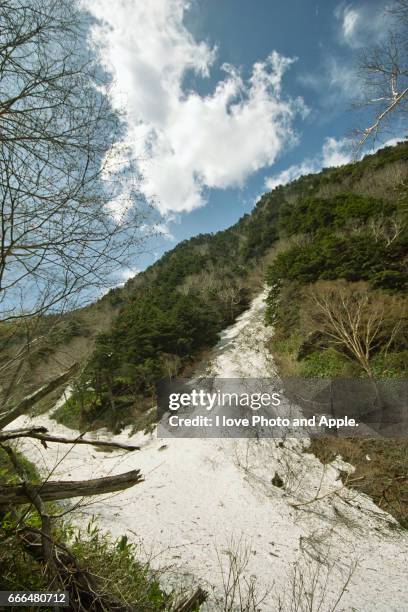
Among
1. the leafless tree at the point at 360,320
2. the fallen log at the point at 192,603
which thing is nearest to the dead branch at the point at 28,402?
the fallen log at the point at 192,603

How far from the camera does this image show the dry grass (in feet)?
24.3

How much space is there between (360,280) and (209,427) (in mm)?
8928

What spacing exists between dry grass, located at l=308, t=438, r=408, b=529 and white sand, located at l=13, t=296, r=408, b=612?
294mm

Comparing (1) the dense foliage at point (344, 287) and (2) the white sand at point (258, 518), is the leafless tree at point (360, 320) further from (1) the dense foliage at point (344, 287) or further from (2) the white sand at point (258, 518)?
(2) the white sand at point (258, 518)

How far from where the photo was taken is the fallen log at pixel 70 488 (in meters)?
1.86

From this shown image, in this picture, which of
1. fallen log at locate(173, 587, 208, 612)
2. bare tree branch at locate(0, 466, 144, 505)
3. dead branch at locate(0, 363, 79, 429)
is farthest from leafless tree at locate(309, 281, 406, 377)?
dead branch at locate(0, 363, 79, 429)

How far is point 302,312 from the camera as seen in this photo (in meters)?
14.0

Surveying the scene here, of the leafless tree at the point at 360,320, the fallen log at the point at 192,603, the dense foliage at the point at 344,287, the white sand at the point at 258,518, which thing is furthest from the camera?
the dense foliage at the point at 344,287

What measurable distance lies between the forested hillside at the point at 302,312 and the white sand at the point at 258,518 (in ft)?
9.56

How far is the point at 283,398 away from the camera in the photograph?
39.8ft

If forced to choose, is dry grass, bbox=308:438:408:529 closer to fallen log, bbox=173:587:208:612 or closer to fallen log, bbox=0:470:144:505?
fallen log, bbox=173:587:208:612

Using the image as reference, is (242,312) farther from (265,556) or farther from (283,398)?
(265,556)

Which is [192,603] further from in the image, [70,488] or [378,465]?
[378,465]

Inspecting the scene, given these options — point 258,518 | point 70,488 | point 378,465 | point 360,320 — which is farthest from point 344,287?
point 70,488
